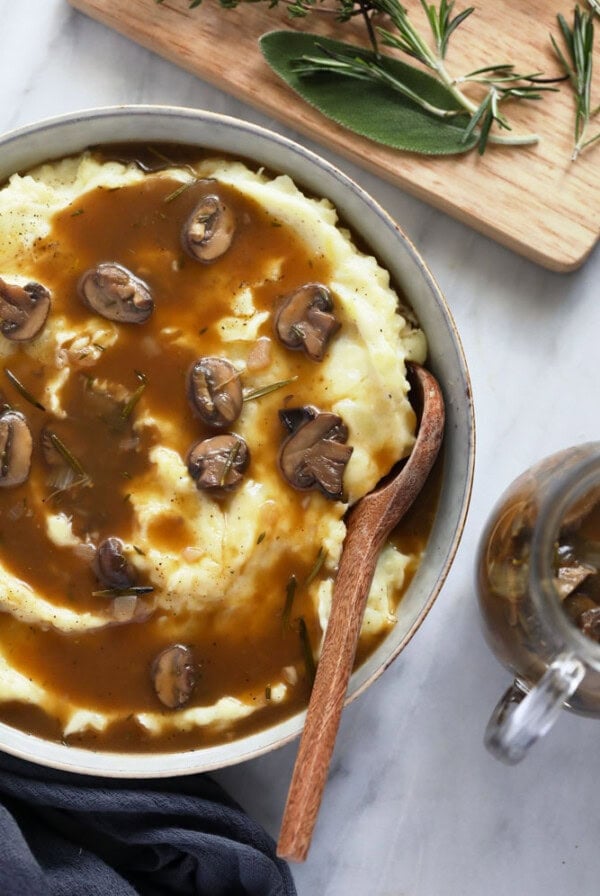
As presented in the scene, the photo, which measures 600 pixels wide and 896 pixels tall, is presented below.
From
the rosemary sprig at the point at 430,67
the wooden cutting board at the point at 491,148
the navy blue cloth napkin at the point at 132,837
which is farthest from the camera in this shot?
the wooden cutting board at the point at 491,148

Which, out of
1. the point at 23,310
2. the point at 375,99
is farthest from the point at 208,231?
the point at 375,99

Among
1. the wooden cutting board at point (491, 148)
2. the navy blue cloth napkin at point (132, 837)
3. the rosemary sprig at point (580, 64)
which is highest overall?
the rosemary sprig at point (580, 64)

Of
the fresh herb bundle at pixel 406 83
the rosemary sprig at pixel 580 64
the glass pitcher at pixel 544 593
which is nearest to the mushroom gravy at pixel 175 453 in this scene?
the glass pitcher at pixel 544 593

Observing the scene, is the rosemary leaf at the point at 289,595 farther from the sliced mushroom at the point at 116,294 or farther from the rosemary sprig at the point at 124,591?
the sliced mushroom at the point at 116,294

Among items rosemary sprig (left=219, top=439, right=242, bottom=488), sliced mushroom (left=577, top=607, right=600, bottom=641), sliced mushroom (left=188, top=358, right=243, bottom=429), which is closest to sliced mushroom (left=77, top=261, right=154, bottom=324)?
sliced mushroom (left=188, top=358, right=243, bottom=429)

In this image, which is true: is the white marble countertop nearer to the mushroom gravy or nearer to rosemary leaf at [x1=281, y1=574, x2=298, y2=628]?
the mushroom gravy

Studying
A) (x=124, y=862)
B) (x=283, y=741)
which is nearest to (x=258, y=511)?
(x=283, y=741)

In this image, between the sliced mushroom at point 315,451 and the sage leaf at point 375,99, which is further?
the sage leaf at point 375,99
